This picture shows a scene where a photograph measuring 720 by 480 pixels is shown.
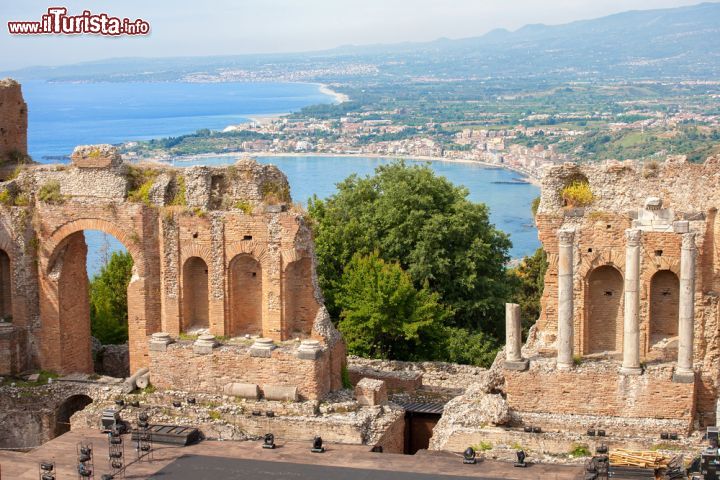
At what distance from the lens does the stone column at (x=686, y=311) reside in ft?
79.9

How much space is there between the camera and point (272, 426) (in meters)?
25.5

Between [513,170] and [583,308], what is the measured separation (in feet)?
280

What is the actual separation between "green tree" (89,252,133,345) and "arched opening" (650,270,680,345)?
18.2m

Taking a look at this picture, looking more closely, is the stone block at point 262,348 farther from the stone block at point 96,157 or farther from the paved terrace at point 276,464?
the stone block at point 96,157

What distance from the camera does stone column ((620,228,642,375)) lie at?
24.8 metres

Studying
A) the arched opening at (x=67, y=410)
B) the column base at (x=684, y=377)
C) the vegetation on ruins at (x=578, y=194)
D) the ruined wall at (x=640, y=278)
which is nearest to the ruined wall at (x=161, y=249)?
the arched opening at (x=67, y=410)

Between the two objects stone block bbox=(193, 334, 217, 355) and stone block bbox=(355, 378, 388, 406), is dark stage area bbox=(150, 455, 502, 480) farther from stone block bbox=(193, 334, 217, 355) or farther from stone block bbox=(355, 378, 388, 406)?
stone block bbox=(193, 334, 217, 355)

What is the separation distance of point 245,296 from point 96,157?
5.67 meters

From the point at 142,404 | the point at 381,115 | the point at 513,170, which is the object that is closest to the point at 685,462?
the point at 142,404

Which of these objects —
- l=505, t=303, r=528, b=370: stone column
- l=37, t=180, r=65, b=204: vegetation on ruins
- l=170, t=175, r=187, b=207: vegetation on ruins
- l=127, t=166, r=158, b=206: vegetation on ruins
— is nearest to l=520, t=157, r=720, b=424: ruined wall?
l=505, t=303, r=528, b=370: stone column

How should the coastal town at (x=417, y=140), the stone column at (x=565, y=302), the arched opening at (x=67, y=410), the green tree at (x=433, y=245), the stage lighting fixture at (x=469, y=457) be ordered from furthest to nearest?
the coastal town at (x=417, y=140) < the green tree at (x=433, y=245) < the arched opening at (x=67, y=410) < the stone column at (x=565, y=302) < the stage lighting fixture at (x=469, y=457)

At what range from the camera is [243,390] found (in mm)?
26766

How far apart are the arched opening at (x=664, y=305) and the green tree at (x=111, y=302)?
18.2 m

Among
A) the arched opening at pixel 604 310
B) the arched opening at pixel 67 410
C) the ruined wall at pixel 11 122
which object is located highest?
the ruined wall at pixel 11 122
